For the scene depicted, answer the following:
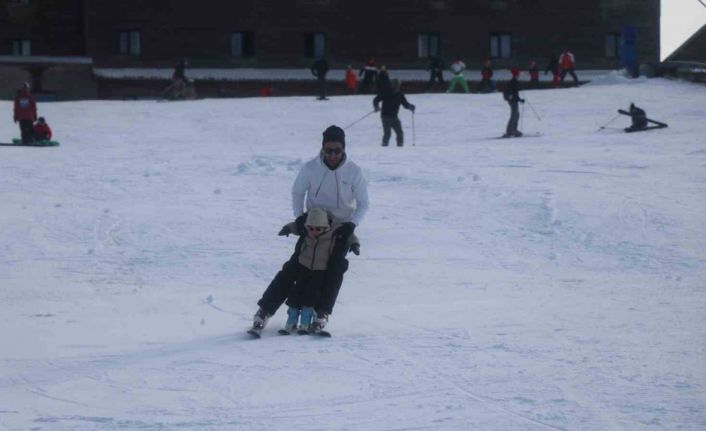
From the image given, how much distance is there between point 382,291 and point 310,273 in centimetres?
278

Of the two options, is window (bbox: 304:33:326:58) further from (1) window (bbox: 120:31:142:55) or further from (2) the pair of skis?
(2) the pair of skis

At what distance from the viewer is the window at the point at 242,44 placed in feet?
174

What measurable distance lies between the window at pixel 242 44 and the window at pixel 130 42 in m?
3.39

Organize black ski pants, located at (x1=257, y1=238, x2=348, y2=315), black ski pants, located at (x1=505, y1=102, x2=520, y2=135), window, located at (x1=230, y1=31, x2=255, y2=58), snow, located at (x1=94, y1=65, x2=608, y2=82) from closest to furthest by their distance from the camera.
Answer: black ski pants, located at (x1=257, y1=238, x2=348, y2=315) → black ski pants, located at (x1=505, y1=102, x2=520, y2=135) → snow, located at (x1=94, y1=65, x2=608, y2=82) → window, located at (x1=230, y1=31, x2=255, y2=58)

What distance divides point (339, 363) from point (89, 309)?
3130 mm

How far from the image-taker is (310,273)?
382 inches

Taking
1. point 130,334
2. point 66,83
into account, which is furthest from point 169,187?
point 66,83

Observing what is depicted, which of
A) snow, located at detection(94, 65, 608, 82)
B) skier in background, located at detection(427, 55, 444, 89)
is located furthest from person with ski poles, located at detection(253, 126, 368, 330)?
snow, located at detection(94, 65, 608, 82)

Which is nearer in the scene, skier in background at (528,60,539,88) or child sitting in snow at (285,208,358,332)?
child sitting in snow at (285,208,358,332)

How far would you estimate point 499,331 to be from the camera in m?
9.98

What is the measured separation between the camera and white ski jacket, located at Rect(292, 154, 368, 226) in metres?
9.52

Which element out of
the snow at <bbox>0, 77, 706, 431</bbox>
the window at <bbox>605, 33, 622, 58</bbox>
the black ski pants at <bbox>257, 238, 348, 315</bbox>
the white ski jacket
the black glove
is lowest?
the snow at <bbox>0, 77, 706, 431</bbox>

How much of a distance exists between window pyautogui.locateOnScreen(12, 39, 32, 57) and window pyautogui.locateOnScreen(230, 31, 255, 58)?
25.6 ft

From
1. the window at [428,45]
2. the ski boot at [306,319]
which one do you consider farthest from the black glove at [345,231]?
the window at [428,45]
